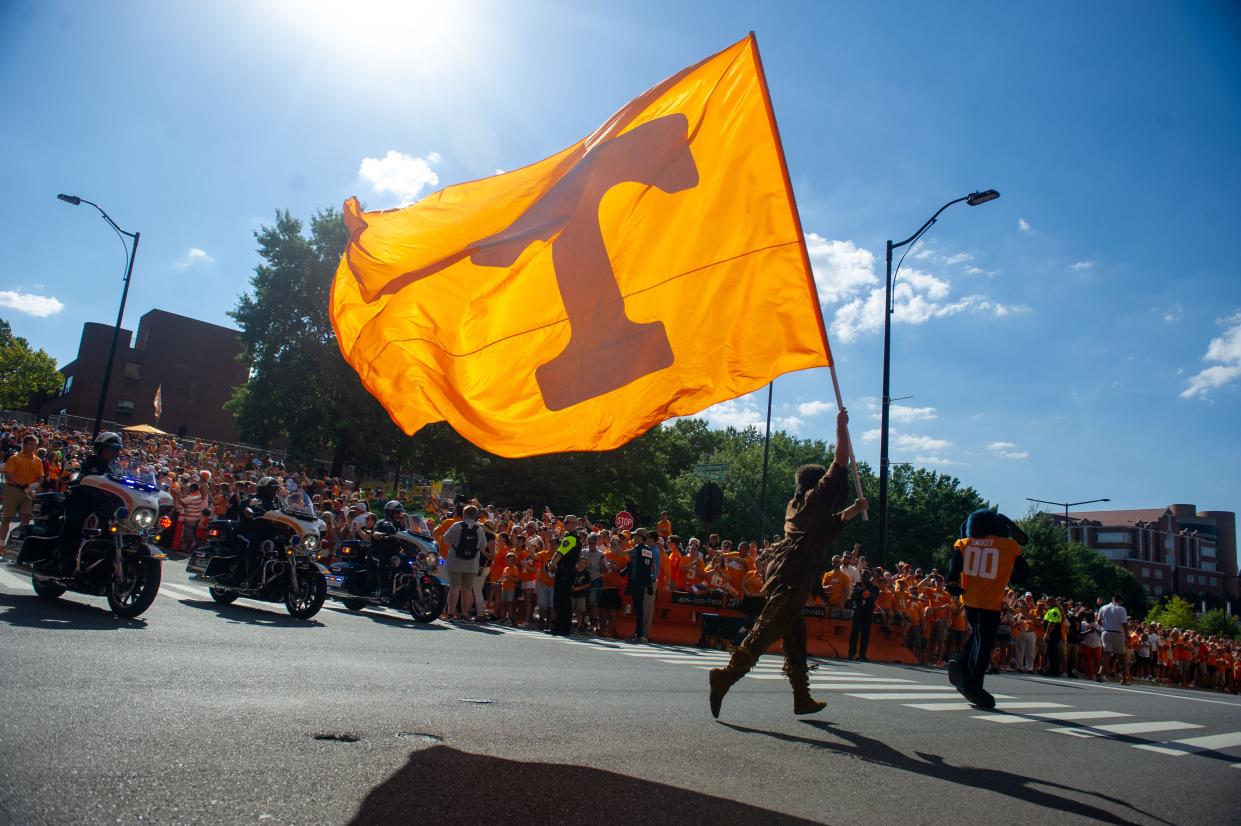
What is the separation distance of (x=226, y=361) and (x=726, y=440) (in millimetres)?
47534

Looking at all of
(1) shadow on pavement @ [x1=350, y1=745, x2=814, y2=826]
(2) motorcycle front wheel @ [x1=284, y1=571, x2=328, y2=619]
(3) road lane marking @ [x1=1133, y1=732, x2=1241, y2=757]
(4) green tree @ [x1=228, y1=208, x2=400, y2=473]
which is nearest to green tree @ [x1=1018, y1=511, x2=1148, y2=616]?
(4) green tree @ [x1=228, y1=208, x2=400, y2=473]

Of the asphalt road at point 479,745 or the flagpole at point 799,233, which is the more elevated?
the flagpole at point 799,233

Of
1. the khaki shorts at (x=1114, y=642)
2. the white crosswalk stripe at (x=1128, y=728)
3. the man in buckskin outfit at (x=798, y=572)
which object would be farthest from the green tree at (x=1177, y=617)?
the man in buckskin outfit at (x=798, y=572)

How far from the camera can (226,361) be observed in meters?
77.4

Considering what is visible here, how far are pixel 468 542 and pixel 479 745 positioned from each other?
31.5ft

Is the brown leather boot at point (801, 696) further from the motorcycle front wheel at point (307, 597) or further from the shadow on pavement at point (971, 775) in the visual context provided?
the motorcycle front wheel at point (307, 597)

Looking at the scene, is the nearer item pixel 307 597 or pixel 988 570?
pixel 988 570

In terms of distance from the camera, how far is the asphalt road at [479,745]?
3.38 meters

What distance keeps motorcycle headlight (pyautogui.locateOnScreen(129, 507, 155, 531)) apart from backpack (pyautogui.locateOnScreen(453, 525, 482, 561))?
5.94 metres

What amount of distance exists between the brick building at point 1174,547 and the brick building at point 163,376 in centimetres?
10872

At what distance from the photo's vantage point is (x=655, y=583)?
1552 cm

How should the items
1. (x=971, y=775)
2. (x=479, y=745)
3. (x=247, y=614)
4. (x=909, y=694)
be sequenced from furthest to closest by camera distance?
1. (x=247, y=614)
2. (x=909, y=694)
3. (x=971, y=775)
4. (x=479, y=745)

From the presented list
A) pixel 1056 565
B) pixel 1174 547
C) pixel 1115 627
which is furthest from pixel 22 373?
pixel 1174 547

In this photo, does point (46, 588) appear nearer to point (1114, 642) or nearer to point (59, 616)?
point (59, 616)
